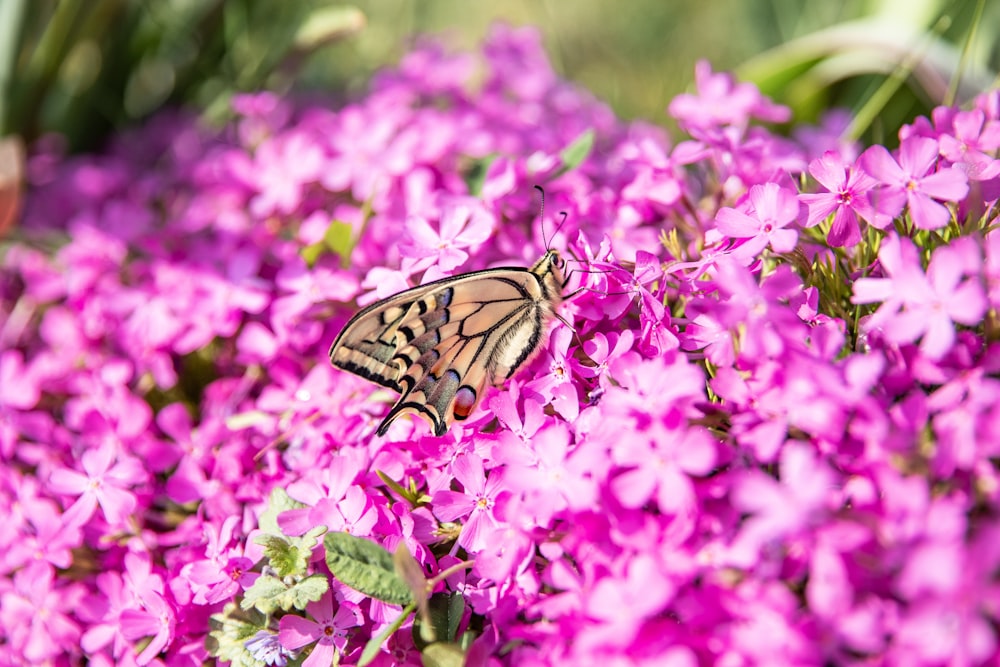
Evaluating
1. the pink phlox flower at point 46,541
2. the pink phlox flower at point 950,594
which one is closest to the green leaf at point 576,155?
the pink phlox flower at point 950,594

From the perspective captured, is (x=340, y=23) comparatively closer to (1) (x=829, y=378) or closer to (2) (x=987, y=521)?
(1) (x=829, y=378)

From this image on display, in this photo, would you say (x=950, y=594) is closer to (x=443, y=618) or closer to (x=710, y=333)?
(x=710, y=333)

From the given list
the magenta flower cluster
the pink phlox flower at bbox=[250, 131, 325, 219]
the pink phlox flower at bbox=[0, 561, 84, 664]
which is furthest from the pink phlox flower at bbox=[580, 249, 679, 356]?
the pink phlox flower at bbox=[0, 561, 84, 664]

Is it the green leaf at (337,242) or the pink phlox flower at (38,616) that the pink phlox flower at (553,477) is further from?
the pink phlox flower at (38,616)

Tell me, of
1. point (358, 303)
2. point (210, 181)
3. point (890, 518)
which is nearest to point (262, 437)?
point (358, 303)

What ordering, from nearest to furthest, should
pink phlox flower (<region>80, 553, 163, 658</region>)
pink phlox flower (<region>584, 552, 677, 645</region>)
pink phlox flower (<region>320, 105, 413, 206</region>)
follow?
pink phlox flower (<region>584, 552, 677, 645</region>), pink phlox flower (<region>80, 553, 163, 658</region>), pink phlox flower (<region>320, 105, 413, 206</region>)

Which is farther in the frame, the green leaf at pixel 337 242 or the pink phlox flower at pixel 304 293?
the green leaf at pixel 337 242

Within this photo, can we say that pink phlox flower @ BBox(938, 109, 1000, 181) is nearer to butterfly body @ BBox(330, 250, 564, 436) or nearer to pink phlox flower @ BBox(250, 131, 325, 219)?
butterfly body @ BBox(330, 250, 564, 436)
